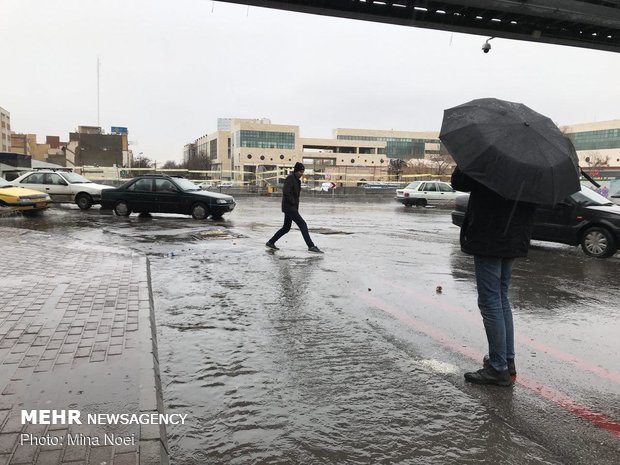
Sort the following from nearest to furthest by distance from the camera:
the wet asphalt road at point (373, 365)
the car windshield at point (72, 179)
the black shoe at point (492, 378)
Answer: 1. the wet asphalt road at point (373, 365)
2. the black shoe at point (492, 378)
3. the car windshield at point (72, 179)

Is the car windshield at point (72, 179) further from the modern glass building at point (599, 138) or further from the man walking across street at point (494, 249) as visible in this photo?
the modern glass building at point (599, 138)

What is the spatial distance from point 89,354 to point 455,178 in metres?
3.31

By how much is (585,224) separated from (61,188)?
1972cm

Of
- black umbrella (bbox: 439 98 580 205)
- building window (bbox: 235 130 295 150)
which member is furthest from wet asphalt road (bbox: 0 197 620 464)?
building window (bbox: 235 130 295 150)

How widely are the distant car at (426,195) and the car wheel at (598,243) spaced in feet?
61.0

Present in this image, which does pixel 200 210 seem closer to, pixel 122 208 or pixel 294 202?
pixel 122 208

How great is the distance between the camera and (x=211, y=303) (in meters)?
5.86

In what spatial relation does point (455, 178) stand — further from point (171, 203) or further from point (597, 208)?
point (171, 203)

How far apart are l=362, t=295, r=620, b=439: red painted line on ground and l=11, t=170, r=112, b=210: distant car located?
58.8 ft

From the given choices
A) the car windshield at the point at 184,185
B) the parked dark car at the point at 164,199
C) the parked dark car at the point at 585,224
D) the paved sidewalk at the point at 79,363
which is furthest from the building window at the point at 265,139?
the paved sidewalk at the point at 79,363

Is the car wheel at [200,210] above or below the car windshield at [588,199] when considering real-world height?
below

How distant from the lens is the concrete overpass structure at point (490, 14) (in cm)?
1461

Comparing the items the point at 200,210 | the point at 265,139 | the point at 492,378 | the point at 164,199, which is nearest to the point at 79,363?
the point at 492,378

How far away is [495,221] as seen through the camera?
3602 millimetres
